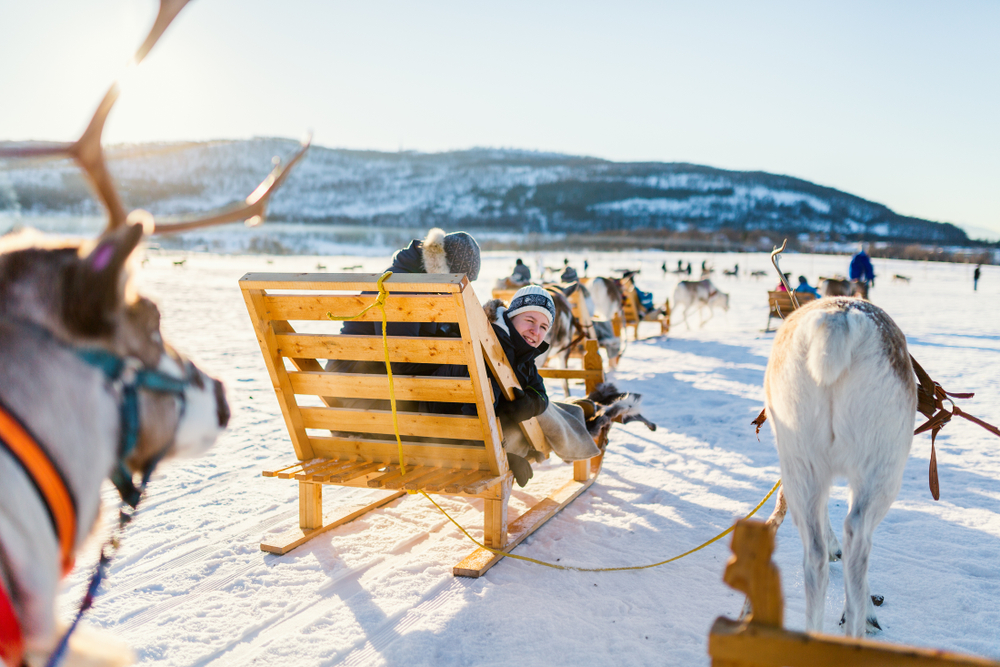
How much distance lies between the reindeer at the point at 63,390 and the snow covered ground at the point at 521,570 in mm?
234

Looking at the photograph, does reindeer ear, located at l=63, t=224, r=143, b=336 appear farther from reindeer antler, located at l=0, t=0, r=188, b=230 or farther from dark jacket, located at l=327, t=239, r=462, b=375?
dark jacket, located at l=327, t=239, r=462, b=375

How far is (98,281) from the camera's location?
103 cm

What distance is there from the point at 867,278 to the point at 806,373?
552 inches

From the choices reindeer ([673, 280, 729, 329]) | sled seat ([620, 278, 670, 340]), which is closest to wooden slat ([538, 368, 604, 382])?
sled seat ([620, 278, 670, 340])

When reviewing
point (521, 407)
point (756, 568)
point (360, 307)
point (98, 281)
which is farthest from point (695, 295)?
point (98, 281)

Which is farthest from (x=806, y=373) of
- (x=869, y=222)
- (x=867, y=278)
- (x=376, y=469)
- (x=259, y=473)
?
(x=869, y=222)

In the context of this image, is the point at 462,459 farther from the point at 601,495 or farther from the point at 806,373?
the point at 806,373

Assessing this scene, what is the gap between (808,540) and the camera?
2.39 metres

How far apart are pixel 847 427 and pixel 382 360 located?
218cm

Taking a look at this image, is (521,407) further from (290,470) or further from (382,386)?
(290,470)

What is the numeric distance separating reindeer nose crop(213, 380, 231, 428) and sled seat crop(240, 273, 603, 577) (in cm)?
143

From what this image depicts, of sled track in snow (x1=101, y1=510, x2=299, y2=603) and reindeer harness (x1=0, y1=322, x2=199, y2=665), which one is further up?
reindeer harness (x1=0, y1=322, x2=199, y2=665)

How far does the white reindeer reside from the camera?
7.44 ft

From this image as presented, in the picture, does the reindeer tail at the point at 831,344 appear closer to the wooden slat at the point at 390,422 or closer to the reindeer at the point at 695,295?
the wooden slat at the point at 390,422
